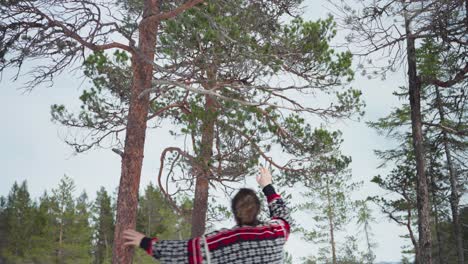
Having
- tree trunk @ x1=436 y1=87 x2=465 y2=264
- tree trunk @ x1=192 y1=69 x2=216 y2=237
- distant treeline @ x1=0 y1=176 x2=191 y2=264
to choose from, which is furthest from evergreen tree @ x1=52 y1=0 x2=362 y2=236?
distant treeline @ x1=0 y1=176 x2=191 y2=264

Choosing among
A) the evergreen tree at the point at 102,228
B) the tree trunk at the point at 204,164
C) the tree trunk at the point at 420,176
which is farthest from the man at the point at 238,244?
the evergreen tree at the point at 102,228

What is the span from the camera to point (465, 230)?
20391 mm

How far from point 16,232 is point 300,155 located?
847 inches

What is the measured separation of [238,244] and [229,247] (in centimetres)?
6

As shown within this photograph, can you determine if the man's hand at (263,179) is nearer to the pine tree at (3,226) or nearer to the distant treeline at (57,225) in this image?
the distant treeline at (57,225)

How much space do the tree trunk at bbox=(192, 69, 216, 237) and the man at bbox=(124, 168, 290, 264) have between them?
14.6 feet

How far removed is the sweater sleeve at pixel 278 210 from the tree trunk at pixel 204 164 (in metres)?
4.16

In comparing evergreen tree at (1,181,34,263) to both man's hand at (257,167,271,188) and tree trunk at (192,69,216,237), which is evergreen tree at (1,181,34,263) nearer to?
tree trunk at (192,69,216,237)

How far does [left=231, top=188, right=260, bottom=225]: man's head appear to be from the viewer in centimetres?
286

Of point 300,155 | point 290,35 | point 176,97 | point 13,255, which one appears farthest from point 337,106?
point 13,255

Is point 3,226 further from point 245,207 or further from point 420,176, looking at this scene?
point 245,207

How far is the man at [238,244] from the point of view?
2787 millimetres

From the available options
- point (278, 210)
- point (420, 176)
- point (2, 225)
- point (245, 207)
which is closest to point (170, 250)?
point (245, 207)

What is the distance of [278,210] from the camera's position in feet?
10.2
